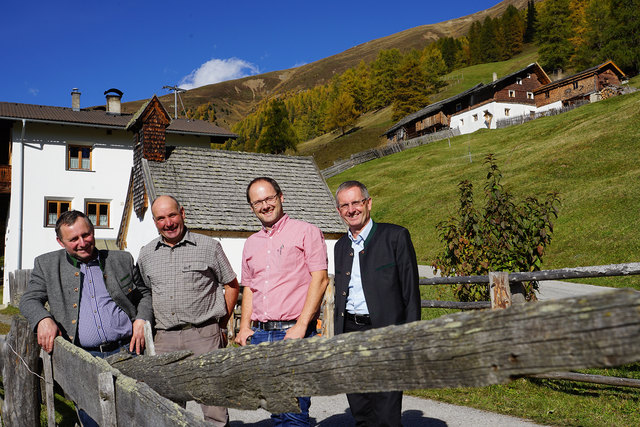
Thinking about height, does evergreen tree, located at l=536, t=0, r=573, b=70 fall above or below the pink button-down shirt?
above

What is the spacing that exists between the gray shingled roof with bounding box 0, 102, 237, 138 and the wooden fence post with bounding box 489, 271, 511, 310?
27831 mm

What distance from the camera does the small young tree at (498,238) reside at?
836cm

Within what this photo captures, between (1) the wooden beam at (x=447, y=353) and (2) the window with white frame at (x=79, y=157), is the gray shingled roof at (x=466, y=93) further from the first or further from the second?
(1) the wooden beam at (x=447, y=353)

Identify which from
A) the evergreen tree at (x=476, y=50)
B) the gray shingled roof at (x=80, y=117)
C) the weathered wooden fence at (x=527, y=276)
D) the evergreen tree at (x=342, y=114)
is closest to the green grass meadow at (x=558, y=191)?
the weathered wooden fence at (x=527, y=276)

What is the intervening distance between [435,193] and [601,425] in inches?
1205

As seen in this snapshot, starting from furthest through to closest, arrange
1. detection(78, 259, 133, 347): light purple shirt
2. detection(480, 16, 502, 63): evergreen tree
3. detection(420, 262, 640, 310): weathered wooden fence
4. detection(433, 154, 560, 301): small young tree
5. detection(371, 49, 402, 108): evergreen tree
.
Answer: detection(480, 16, 502, 63): evergreen tree < detection(371, 49, 402, 108): evergreen tree < detection(433, 154, 560, 301): small young tree < detection(420, 262, 640, 310): weathered wooden fence < detection(78, 259, 133, 347): light purple shirt

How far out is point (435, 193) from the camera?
116 feet

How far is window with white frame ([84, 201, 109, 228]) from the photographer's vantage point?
29703mm

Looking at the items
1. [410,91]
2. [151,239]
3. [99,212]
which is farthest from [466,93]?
[151,239]

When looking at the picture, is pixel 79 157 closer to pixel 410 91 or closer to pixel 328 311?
pixel 328 311

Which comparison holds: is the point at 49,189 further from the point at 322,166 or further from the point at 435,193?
the point at 322,166

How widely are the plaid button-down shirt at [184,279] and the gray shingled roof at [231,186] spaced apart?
508 inches

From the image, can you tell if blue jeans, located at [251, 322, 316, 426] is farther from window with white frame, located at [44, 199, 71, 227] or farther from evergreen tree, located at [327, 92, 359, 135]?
evergreen tree, located at [327, 92, 359, 135]

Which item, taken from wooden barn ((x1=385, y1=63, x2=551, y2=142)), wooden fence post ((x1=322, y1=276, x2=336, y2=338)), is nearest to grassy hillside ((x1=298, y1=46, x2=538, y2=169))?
wooden barn ((x1=385, y1=63, x2=551, y2=142))
